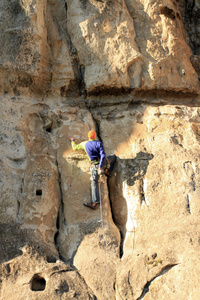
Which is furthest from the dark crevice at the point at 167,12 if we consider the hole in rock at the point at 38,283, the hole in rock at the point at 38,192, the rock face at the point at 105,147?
the hole in rock at the point at 38,283

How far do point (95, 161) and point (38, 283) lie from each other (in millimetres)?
2805

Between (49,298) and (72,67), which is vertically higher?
(72,67)

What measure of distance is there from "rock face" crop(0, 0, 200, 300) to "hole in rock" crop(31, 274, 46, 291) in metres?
0.03

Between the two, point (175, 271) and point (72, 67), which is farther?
point (72, 67)

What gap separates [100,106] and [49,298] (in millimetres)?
5052

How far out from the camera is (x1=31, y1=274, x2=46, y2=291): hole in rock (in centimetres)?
775

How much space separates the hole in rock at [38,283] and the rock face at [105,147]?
3 centimetres

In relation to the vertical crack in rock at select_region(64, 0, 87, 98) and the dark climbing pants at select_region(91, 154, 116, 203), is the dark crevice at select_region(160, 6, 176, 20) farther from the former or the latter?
the dark climbing pants at select_region(91, 154, 116, 203)

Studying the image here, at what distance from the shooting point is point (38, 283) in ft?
25.8

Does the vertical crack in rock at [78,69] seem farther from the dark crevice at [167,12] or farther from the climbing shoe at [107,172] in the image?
the dark crevice at [167,12]

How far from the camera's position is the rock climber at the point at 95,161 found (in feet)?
29.8

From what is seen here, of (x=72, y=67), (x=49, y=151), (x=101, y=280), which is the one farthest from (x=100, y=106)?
(x=101, y=280)

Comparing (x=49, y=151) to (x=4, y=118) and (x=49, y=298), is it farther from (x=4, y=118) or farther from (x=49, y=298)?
(x=49, y=298)

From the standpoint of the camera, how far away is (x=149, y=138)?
9.83 meters
